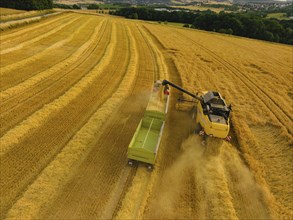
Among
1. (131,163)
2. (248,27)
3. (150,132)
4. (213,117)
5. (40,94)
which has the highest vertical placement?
Result: (213,117)

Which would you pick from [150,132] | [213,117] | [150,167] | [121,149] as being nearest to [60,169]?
[121,149]

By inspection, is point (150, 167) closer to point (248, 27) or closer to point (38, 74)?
point (38, 74)

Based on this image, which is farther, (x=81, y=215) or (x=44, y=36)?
(x=44, y=36)

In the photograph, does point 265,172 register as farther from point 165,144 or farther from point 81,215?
point 81,215

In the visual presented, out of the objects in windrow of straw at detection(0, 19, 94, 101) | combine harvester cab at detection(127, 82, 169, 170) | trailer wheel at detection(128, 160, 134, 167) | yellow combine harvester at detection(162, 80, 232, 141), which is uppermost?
yellow combine harvester at detection(162, 80, 232, 141)

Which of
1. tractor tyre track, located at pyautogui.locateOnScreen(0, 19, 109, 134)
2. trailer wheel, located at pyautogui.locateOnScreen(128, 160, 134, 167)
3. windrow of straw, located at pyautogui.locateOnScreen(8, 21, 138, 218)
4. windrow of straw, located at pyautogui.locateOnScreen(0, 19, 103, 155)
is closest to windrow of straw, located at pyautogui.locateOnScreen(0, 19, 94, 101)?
tractor tyre track, located at pyautogui.locateOnScreen(0, 19, 109, 134)

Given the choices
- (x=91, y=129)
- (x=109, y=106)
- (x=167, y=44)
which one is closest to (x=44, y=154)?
(x=91, y=129)

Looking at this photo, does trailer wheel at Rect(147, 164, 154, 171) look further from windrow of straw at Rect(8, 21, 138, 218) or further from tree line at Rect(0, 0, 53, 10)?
tree line at Rect(0, 0, 53, 10)
